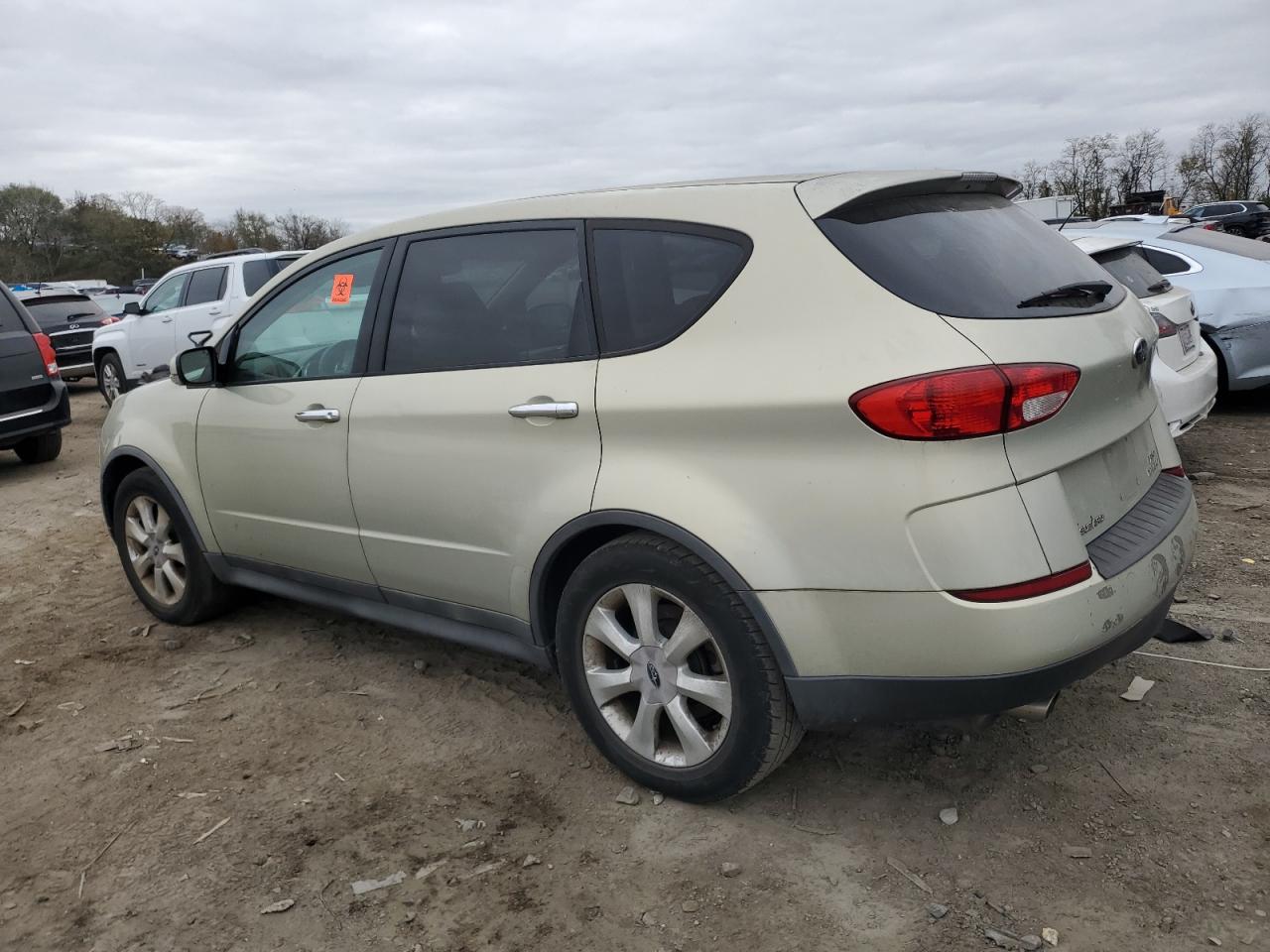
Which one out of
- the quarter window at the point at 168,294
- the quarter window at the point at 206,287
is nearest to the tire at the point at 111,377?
the quarter window at the point at 168,294

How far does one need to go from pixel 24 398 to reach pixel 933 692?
Result: 913cm

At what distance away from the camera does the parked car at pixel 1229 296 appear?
7.61 meters

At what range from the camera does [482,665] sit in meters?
4.26

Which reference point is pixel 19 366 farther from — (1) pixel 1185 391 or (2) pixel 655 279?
(1) pixel 1185 391

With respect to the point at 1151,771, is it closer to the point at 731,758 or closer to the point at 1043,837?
the point at 1043,837

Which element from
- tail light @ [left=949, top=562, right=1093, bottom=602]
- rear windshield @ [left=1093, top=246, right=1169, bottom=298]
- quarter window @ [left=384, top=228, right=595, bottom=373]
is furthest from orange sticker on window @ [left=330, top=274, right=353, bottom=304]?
rear windshield @ [left=1093, top=246, right=1169, bottom=298]

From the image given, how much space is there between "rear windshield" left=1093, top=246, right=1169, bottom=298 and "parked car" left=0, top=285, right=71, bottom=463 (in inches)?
336

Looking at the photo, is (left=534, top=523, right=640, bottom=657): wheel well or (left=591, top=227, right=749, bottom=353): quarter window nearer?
(left=591, top=227, right=749, bottom=353): quarter window

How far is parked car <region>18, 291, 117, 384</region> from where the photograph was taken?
15570 millimetres

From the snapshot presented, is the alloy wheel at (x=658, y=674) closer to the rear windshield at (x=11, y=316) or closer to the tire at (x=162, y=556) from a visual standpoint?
the tire at (x=162, y=556)

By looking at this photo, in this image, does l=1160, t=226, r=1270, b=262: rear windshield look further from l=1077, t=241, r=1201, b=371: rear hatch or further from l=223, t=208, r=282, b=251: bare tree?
l=223, t=208, r=282, b=251: bare tree

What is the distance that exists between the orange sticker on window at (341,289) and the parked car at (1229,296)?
17.9ft

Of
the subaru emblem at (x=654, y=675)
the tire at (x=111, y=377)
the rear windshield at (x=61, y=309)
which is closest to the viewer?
the subaru emblem at (x=654, y=675)

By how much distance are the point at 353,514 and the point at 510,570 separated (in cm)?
82
